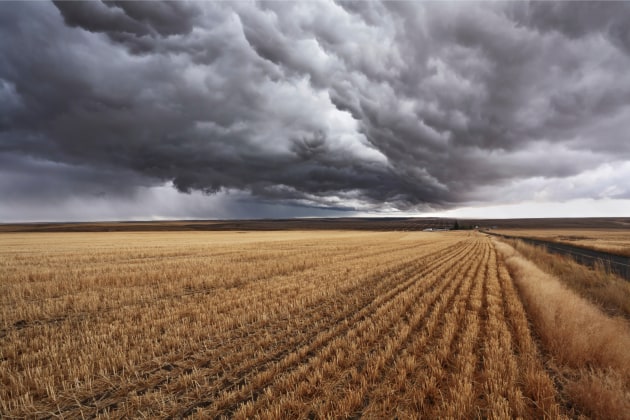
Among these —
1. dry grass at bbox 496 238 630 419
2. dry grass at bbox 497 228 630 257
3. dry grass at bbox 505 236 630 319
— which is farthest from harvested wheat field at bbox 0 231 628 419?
dry grass at bbox 497 228 630 257

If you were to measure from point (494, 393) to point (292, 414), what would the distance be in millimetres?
3151

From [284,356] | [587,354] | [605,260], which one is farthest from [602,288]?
[605,260]

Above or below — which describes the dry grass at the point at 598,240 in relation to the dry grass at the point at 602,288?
below

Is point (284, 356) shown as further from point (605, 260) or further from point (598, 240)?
point (598, 240)

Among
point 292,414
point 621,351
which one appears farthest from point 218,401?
point 621,351

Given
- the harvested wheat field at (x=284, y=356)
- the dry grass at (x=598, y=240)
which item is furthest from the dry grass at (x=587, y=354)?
the dry grass at (x=598, y=240)

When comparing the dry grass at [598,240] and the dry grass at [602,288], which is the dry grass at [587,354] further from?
the dry grass at [598,240]

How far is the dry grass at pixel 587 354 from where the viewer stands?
13.0ft

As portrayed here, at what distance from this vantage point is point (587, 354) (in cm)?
548

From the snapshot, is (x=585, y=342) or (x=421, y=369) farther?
(x=585, y=342)

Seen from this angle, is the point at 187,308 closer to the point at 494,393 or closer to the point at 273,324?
the point at 273,324

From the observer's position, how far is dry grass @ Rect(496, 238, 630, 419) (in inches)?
156

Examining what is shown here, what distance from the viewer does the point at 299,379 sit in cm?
467

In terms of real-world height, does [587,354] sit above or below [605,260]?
above
